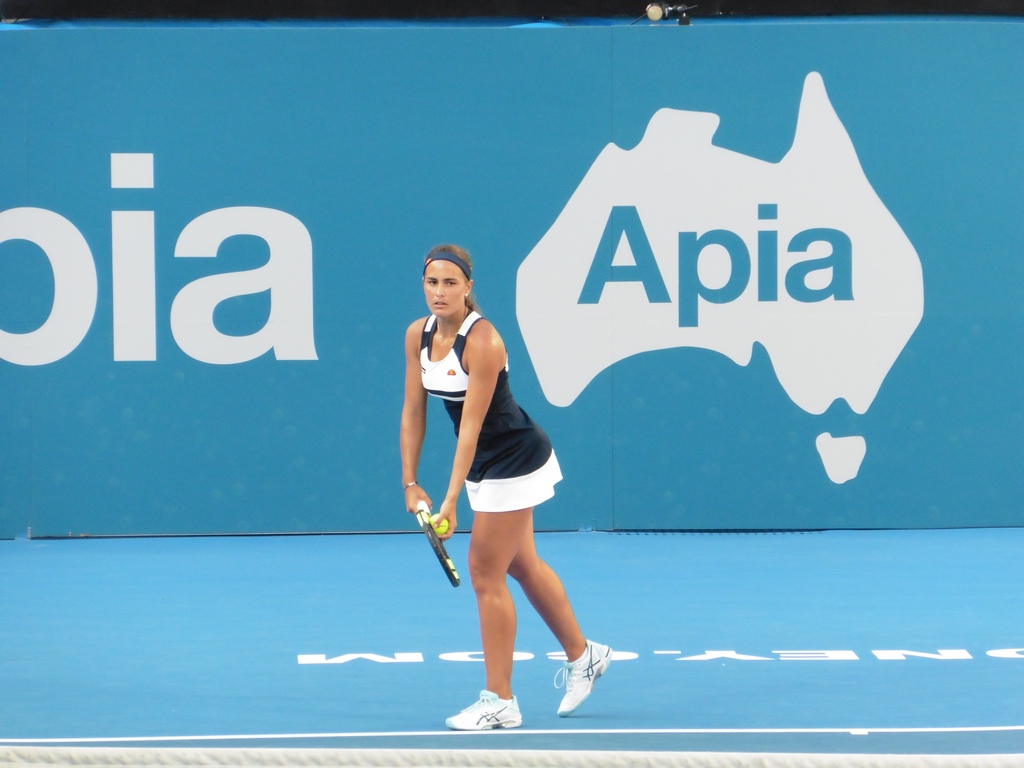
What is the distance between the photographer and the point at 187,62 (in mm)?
8547

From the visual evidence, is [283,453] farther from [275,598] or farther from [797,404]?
[797,404]

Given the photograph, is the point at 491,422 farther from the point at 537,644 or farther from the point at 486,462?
the point at 537,644

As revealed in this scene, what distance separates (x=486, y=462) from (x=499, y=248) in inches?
166

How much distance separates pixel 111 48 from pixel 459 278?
4732 mm

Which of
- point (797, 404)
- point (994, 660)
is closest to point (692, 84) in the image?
point (797, 404)

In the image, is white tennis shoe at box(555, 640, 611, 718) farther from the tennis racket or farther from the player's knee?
the tennis racket

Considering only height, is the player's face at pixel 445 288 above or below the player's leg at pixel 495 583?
above

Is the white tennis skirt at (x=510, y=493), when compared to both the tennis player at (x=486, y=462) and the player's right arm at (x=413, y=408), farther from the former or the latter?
the player's right arm at (x=413, y=408)

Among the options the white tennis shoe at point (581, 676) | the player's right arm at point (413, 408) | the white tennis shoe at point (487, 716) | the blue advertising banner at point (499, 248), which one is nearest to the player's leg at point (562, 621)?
the white tennis shoe at point (581, 676)

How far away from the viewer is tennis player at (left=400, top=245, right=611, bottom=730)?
4438 millimetres

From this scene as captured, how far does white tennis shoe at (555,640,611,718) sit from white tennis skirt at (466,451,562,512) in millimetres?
532

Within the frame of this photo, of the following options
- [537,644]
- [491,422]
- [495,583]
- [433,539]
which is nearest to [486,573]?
[495,583]

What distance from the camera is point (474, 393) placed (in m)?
4.43

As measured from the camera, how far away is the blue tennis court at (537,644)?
174 inches
